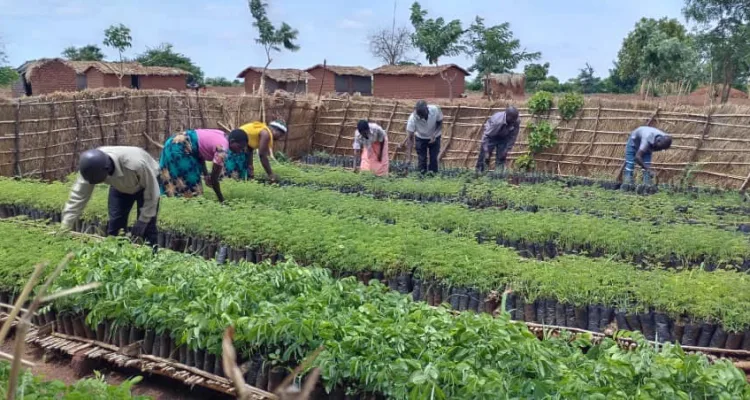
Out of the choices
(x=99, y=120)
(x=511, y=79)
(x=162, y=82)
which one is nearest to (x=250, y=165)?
(x=99, y=120)

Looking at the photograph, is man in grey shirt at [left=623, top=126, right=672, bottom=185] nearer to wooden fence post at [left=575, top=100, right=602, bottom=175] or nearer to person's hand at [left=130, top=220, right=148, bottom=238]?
wooden fence post at [left=575, top=100, right=602, bottom=175]

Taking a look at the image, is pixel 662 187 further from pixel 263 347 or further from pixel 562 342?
pixel 263 347

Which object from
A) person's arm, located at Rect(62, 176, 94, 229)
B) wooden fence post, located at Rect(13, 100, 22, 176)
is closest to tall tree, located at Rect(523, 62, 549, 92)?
wooden fence post, located at Rect(13, 100, 22, 176)

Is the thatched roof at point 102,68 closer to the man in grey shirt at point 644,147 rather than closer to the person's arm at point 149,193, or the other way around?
the man in grey shirt at point 644,147

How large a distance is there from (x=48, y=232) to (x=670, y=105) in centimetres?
1249

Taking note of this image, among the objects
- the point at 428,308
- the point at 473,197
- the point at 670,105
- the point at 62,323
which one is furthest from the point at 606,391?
the point at 670,105

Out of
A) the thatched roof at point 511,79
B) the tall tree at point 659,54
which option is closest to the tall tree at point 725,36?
the tall tree at point 659,54

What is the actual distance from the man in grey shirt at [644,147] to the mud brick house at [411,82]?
65.8 feet

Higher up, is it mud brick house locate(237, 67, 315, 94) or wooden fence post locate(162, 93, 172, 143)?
mud brick house locate(237, 67, 315, 94)

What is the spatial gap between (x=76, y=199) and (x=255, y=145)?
3.41m

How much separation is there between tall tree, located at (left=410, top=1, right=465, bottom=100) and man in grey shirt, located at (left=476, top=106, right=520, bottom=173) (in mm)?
24189

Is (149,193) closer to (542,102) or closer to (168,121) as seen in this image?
(168,121)

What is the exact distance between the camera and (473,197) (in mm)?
9945

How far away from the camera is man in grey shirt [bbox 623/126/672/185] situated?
11438 mm
